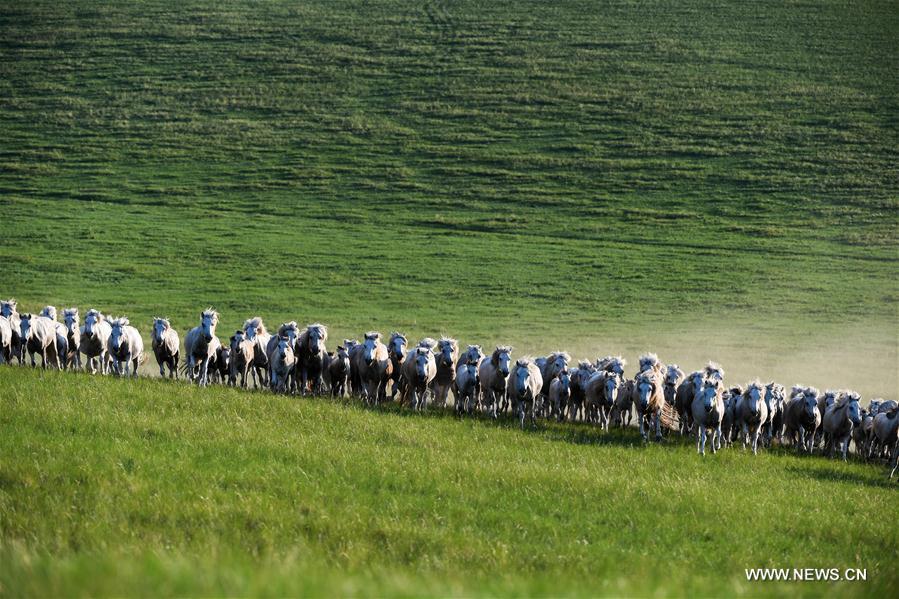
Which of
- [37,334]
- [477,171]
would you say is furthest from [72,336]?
[477,171]

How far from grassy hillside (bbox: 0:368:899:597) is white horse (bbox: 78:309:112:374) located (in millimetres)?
6046

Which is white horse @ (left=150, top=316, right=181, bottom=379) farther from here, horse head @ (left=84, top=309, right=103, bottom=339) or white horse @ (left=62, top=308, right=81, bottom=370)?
white horse @ (left=62, top=308, right=81, bottom=370)

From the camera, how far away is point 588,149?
2970 inches

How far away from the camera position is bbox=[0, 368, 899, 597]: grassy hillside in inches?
271

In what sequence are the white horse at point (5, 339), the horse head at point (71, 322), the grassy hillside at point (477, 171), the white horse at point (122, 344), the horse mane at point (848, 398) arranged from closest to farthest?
1. the horse mane at point (848, 398)
2. the white horse at point (122, 344)
3. the white horse at point (5, 339)
4. the horse head at point (71, 322)
5. the grassy hillside at point (477, 171)

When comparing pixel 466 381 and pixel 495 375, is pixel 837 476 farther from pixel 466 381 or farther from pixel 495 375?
pixel 466 381

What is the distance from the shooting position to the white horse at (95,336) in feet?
87.5

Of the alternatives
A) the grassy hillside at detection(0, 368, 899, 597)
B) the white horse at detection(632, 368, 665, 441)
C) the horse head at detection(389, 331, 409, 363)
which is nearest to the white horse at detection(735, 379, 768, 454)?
the white horse at detection(632, 368, 665, 441)

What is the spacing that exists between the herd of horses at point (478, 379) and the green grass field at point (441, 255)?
2606mm

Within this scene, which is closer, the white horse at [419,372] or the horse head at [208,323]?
the white horse at [419,372]

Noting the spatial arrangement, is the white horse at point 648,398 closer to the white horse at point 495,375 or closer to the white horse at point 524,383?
the white horse at point 524,383

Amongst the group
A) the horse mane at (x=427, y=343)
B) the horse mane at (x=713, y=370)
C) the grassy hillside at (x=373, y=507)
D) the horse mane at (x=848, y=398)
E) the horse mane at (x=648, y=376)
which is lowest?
the grassy hillside at (x=373, y=507)

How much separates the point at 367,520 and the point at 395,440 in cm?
625

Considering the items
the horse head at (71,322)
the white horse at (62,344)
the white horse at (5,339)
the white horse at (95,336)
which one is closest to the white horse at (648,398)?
the white horse at (95,336)
